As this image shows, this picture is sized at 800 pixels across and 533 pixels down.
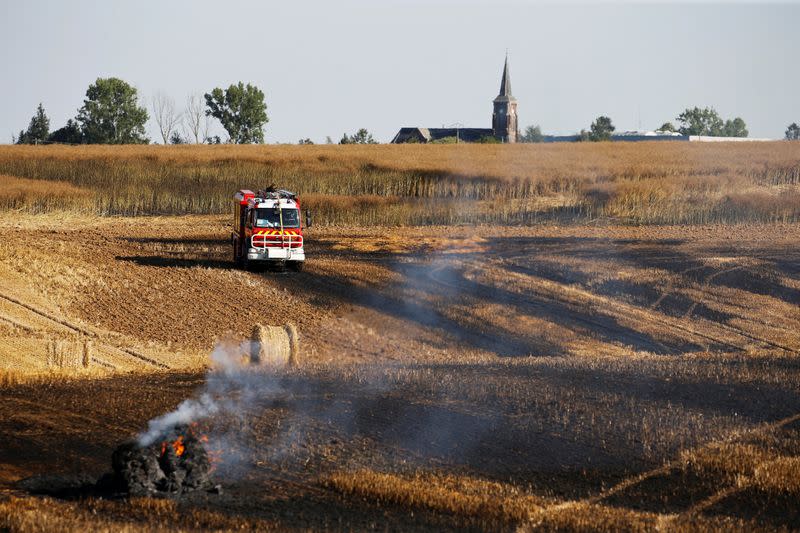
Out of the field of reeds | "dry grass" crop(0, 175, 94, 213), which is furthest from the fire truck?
"dry grass" crop(0, 175, 94, 213)

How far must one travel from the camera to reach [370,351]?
104 ft

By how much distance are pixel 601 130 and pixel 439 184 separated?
63.5 metres

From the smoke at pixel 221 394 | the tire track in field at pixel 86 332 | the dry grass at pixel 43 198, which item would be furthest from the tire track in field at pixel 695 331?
the dry grass at pixel 43 198

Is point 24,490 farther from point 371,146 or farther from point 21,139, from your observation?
point 21,139

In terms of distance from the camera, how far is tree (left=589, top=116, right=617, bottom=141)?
118188 millimetres

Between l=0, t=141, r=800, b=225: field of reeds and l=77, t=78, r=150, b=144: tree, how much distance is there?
42037 mm

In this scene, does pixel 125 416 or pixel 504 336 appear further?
pixel 504 336

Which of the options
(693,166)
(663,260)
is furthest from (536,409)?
(693,166)

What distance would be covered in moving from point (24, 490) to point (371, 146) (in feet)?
230

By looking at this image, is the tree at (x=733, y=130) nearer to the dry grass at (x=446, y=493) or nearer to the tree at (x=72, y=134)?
the tree at (x=72, y=134)

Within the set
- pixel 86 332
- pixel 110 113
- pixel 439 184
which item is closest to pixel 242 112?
pixel 110 113

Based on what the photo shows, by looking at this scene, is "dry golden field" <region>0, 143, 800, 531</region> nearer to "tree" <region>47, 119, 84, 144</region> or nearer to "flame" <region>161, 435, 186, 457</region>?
"flame" <region>161, 435, 186, 457</region>

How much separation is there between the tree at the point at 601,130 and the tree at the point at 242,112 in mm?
34044

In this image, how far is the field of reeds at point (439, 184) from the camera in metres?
55.7
